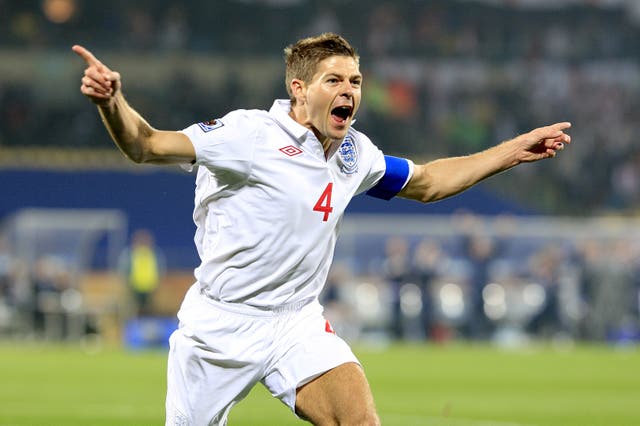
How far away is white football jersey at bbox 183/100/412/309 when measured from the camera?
220 inches

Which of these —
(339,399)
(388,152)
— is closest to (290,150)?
(339,399)

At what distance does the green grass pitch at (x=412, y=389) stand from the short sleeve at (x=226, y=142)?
18.2 ft

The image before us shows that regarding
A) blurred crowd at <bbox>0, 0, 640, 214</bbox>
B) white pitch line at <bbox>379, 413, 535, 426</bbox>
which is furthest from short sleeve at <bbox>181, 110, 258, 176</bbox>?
blurred crowd at <bbox>0, 0, 640, 214</bbox>

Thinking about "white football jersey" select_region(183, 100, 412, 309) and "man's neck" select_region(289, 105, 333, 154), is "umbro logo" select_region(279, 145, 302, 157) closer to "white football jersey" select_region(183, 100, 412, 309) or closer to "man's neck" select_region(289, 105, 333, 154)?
"white football jersey" select_region(183, 100, 412, 309)

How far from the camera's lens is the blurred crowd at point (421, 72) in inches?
1334

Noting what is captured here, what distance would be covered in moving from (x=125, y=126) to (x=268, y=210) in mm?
880

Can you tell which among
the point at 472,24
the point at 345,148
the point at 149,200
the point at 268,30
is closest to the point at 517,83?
the point at 472,24

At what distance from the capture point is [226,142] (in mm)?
5422

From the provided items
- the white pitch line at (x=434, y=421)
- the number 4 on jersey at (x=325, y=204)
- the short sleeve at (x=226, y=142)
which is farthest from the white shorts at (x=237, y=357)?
the white pitch line at (x=434, y=421)

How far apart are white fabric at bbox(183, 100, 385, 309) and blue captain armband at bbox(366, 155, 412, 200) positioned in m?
0.42

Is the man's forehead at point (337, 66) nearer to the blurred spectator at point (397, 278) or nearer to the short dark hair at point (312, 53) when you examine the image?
the short dark hair at point (312, 53)

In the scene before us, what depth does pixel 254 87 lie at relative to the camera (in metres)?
35.1

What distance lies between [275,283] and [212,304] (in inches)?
11.7

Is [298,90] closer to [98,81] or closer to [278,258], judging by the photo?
[278,258]
